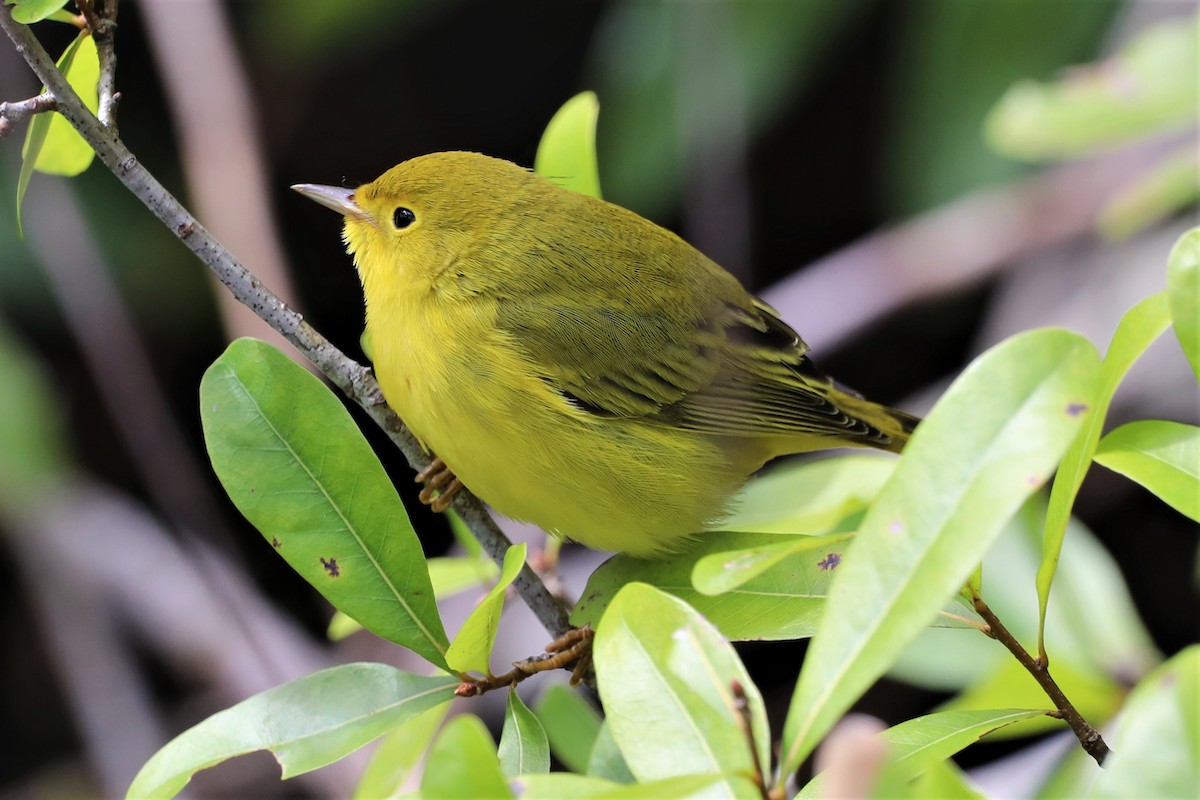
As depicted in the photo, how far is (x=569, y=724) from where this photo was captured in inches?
87.2

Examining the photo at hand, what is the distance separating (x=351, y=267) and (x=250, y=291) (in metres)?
2.66

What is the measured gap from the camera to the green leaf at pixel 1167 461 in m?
1.31

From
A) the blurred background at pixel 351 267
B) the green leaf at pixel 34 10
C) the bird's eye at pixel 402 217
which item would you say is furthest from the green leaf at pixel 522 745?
the blurred background at pixel 351 267

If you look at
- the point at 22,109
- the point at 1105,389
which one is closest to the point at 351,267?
the point at 22,109

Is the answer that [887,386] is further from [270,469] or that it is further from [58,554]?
[270,469]

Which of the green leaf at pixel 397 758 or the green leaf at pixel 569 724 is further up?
the green leaf at pixel 397 758

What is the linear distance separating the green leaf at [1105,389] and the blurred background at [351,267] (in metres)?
2.57

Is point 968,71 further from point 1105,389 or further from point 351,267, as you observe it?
point 1105,389

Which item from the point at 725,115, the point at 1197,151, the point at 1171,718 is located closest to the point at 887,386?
the point at 725,115

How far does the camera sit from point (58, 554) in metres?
4.10

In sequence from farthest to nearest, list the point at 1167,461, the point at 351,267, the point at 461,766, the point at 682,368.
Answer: the point at 351,267 < the point at 682,368 < the point at 1167,461 < the point at 461,766

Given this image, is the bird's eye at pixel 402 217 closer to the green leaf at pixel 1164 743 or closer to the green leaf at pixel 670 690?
the green leaf at pixel 670 690

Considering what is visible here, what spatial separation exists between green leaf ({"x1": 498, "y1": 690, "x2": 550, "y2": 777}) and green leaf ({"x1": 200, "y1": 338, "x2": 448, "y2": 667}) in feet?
0.48

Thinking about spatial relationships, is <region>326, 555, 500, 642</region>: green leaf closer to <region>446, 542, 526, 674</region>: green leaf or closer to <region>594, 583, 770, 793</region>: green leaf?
<region>446, 542, 526, 674</region>: green leaf
